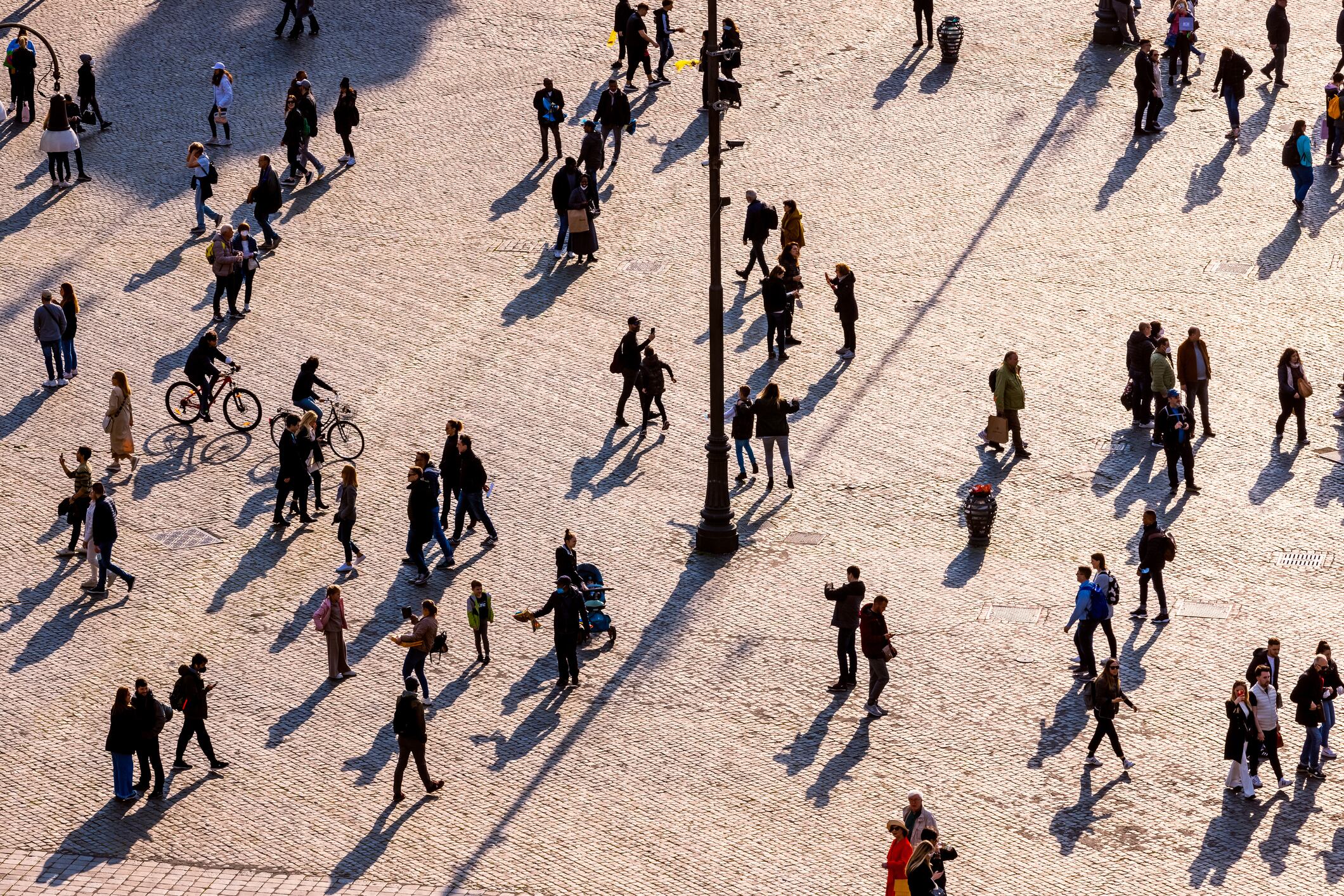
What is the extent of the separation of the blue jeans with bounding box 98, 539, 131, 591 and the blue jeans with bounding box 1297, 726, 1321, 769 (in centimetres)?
1351

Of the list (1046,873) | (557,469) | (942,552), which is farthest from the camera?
(557,469)

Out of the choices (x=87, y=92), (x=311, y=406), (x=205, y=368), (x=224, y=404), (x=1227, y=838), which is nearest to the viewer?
(x=1227, y=838)

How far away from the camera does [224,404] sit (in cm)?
3133

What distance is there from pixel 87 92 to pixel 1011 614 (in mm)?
20648

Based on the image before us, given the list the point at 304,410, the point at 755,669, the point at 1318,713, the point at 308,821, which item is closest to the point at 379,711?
the point at 308,821

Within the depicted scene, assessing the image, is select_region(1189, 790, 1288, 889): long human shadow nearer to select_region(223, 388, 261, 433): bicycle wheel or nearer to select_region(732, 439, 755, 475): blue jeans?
select_region(732, 439, 755, 475): blue jeans

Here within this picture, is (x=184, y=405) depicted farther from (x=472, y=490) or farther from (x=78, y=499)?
(x=472, y=490)

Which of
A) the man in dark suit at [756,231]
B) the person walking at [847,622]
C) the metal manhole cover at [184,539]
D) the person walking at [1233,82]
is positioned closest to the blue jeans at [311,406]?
the metal manhole cover at [184,539]

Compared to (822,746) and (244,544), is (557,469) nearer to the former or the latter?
(244,544)

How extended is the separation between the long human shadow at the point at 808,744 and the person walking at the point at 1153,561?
3770 millimetres

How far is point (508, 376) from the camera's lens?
107ft

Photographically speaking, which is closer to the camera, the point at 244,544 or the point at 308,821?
the point at 308,821

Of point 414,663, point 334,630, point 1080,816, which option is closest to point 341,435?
point 334,630

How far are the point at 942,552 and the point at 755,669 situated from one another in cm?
348
